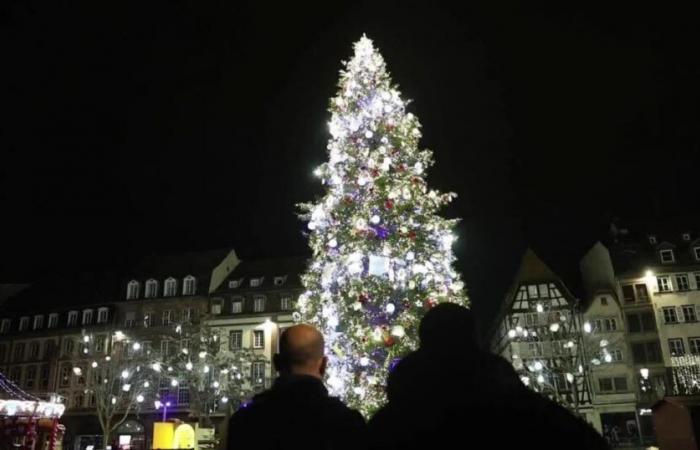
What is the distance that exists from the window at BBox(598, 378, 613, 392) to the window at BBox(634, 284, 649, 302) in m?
7.03

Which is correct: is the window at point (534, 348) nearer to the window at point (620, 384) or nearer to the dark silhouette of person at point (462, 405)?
the window at point (620, 384)

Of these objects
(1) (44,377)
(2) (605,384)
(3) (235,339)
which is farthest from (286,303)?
(2) (605,384)

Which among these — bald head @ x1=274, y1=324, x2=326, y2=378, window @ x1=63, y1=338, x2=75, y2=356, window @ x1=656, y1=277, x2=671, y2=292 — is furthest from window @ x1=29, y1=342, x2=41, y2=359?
bald head @ x1=274, y1=324, x2=326, y2=378

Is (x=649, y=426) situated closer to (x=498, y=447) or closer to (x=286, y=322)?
(x=286, y=322)

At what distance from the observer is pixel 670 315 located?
43656 millimetres

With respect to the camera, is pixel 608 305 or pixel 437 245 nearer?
pixel 437 245

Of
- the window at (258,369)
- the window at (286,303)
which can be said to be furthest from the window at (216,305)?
the window at (258,369)

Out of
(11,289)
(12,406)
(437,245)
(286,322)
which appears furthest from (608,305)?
(11,289)

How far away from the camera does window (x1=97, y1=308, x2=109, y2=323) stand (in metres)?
53.1

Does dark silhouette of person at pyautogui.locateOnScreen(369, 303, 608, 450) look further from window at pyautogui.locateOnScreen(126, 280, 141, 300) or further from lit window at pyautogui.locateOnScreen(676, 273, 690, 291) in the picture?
window at pyautogui.locateOnScreen(126, 280, 141, 300)

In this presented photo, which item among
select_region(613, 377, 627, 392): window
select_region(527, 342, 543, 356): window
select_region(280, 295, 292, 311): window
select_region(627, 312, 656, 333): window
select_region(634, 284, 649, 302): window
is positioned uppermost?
select_region(280, 295, 292, 311): window

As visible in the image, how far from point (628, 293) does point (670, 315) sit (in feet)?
11.4

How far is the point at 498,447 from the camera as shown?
1926 mm

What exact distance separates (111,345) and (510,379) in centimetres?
5487
